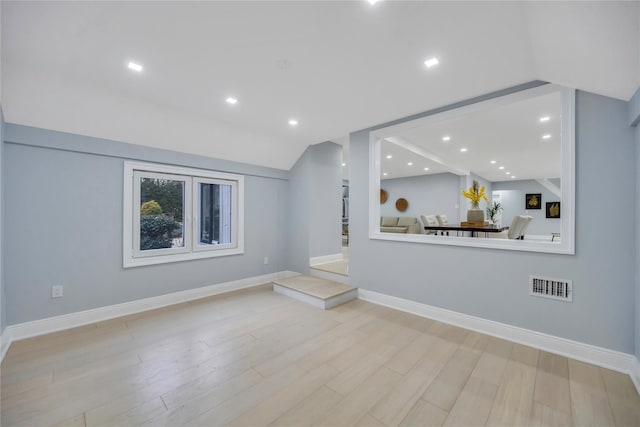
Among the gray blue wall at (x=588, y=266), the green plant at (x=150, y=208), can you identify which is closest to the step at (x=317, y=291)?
the gray blue wall at (x=588, y=266)

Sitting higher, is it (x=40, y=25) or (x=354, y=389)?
(x=40, y=25)

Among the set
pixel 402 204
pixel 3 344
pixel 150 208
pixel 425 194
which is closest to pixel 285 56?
pixel 150 208

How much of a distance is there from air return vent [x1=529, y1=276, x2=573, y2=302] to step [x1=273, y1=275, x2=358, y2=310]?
2.07 meters

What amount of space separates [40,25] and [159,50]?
26.8 inches

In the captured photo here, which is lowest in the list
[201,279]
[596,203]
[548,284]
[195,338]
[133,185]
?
[195,338]

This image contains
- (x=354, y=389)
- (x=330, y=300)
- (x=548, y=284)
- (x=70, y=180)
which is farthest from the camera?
(x=330, y=300)

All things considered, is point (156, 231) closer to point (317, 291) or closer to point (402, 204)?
point (317, 291)

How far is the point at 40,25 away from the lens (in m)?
1.72

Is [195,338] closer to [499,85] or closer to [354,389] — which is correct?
[354,389]

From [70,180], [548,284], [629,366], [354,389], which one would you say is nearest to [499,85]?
[548,284]

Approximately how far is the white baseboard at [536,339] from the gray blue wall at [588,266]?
2.0 inches

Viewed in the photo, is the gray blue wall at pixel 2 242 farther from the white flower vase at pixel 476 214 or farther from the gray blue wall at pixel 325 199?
the white flower vase at pixel 476 214

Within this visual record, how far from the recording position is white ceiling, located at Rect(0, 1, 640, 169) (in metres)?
1.59

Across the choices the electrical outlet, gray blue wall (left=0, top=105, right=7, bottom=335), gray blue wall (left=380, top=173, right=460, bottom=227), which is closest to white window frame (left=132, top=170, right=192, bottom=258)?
the electrical outlet
